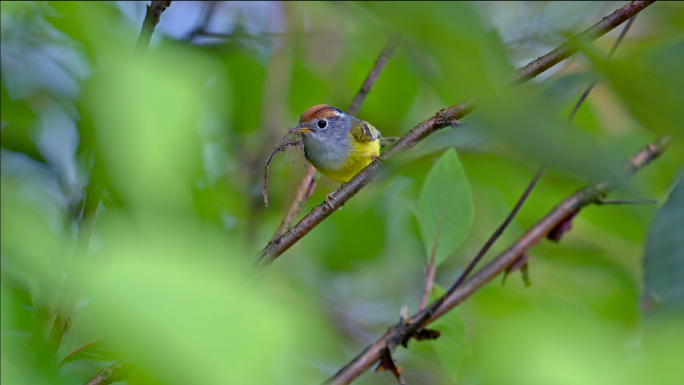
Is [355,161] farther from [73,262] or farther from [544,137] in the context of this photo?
[544,137]

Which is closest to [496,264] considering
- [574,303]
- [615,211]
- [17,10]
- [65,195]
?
[574,303]

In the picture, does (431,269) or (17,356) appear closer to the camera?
(17,356)

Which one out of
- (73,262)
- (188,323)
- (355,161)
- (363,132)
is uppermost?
(363,132)

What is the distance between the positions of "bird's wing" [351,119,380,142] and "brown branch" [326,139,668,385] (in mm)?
851

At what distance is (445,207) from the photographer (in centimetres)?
91

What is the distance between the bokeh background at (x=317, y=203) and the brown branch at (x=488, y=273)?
4cm

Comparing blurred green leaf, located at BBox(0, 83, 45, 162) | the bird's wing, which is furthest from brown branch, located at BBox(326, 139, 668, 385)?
the bird's wing

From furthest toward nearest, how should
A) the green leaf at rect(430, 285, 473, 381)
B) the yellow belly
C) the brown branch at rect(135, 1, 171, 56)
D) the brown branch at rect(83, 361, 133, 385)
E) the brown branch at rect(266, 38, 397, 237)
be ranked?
the yellow belly < the brown branch at rect(266, 38, 397, 237) < the green leaf at rect(430, 285, 473, 381) < the brown branch at rect(135, 1, 171, 56) < the brown branch at rect(83, 361, 133, 385)

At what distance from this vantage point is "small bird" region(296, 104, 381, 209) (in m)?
1.58

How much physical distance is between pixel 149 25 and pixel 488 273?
0.67m

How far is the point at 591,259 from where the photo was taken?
113 centimetres

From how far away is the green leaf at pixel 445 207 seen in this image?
89 cm

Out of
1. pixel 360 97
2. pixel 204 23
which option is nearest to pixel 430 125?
pixel 360 97

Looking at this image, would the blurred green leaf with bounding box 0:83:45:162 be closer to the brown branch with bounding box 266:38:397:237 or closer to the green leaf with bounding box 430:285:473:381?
the brown branch with bounding box 266:38:397:237
